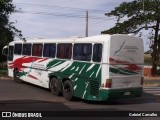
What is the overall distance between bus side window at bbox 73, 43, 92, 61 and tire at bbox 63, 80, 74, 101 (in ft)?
3.88

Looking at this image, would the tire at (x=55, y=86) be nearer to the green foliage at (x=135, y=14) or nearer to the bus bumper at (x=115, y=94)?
the bus bumper at (x=115, y=94)

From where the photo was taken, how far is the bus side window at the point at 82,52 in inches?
644

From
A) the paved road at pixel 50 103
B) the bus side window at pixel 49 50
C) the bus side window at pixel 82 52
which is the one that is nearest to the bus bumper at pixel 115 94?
the paved road at pixel 50 103

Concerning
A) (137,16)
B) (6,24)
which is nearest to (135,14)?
(137,16)

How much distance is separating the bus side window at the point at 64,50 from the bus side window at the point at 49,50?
17.8 inches

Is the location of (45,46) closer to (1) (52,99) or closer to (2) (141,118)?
(1) (52,99)

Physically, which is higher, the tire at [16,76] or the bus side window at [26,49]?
the bus side window at [26,49]

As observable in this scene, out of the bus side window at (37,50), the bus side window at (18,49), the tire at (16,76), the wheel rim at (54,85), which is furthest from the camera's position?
the tire at (16,76)

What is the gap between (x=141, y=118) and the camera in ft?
41.0

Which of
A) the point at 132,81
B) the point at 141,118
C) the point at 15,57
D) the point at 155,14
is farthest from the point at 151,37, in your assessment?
the point at 141,118

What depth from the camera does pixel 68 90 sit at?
17.5 metres

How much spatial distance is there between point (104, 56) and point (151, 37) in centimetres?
3012

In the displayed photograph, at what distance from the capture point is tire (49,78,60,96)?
60.1ft

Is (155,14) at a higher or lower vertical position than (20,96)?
higher
